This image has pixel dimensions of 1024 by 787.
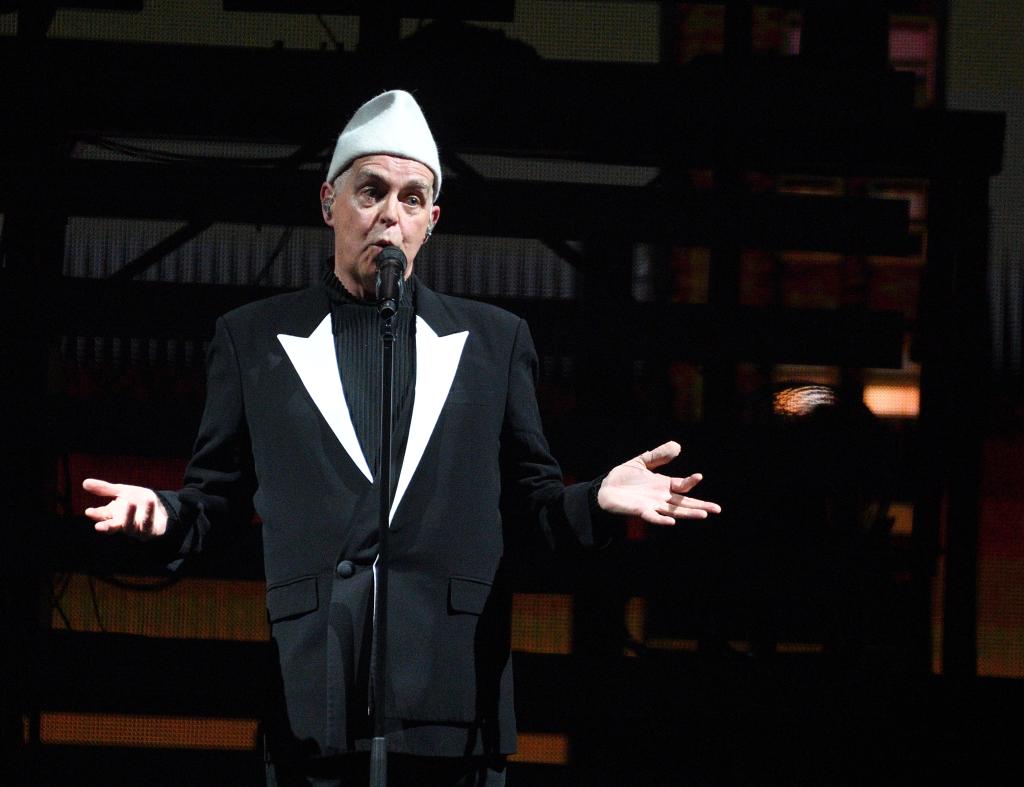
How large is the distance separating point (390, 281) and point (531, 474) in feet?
1.61

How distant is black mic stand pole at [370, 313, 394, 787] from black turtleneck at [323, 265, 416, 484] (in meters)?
0.22

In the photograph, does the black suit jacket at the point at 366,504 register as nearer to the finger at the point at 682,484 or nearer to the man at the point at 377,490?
the man at the point at 377,490

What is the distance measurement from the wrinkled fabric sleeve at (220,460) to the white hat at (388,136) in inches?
14.1

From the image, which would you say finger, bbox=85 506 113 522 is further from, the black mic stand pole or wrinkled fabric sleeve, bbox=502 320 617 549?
wrinkled fabric sleeve, bbox=502 320 617 549

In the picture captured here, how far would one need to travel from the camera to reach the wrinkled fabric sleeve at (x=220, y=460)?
6.86 ft

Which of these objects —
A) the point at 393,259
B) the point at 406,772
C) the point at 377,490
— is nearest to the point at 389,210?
the point at 393,259

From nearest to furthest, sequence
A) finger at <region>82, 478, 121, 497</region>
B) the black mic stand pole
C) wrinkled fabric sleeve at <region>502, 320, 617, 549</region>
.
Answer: the black mic stand pole < finger at <region>82, 478, 121, 497</region> < wrinkled fabric sleeve at <region>502, 320, 617, 549</region>

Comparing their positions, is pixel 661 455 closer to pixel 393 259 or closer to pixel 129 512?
pixel 393 259

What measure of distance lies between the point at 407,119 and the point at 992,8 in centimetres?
216

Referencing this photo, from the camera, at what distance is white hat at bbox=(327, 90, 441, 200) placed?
2.20 metres

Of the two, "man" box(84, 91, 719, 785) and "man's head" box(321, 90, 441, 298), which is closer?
"man" box(84, 91, 719, 785)

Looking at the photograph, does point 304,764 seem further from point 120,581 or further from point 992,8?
point 992,8

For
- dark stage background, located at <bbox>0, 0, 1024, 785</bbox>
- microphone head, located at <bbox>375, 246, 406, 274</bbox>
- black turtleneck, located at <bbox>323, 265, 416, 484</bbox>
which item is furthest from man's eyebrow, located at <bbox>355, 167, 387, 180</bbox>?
dark stage background, located at <bbox>0, 0, 1024, 785</bbox>

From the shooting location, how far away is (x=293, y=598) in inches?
78.1
